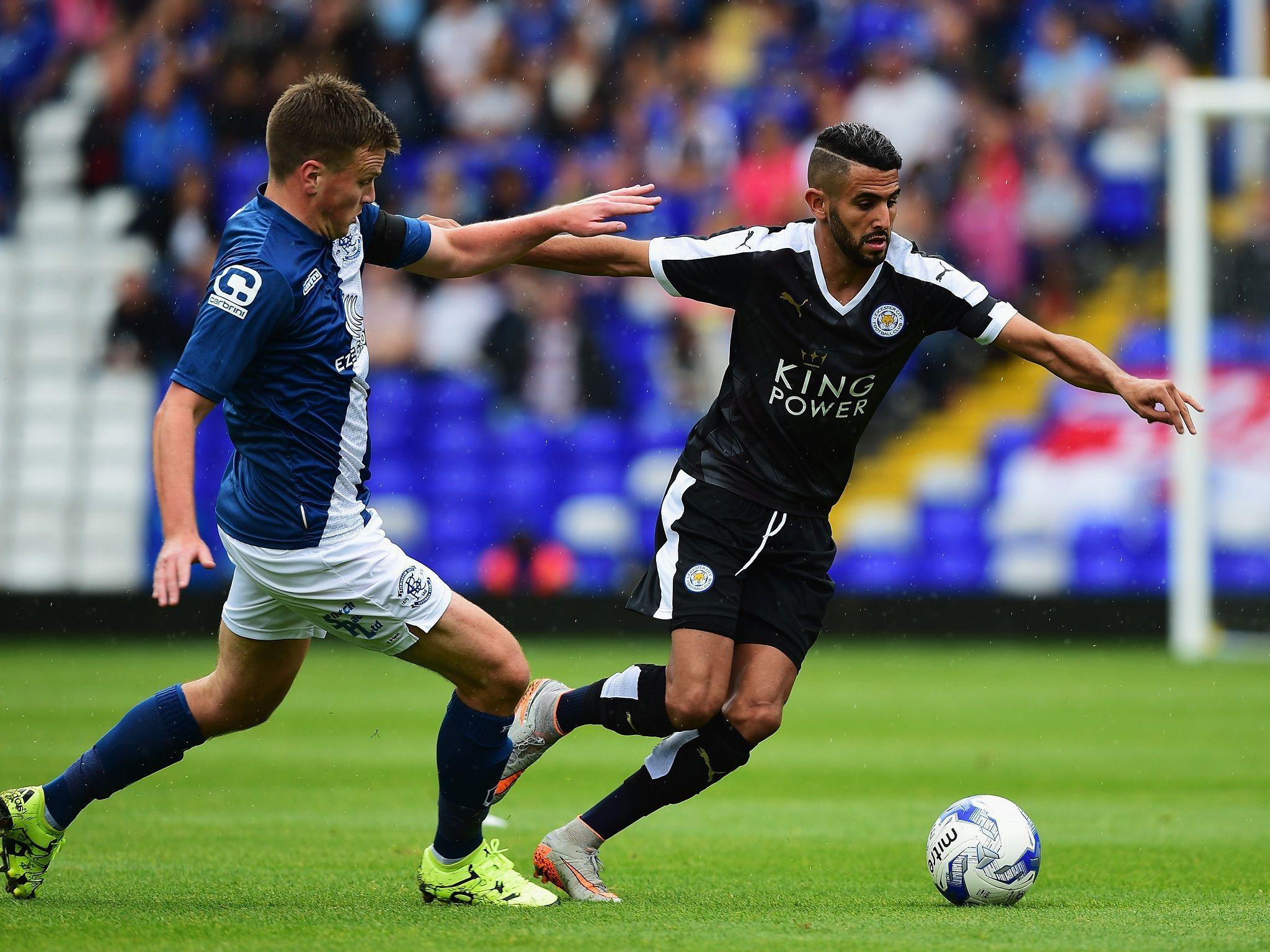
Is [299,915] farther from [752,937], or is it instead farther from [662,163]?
→ [662,163]

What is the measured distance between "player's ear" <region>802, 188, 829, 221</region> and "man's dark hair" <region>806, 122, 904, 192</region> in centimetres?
2

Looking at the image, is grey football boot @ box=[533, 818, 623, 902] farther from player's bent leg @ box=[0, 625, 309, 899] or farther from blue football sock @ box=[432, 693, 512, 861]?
player's bent leg @ box=[0, 625, 309, 899]

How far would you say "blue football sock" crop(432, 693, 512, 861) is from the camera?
5.10m

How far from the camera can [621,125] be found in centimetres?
1730

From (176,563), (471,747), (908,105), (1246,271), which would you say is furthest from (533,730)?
(908,105)

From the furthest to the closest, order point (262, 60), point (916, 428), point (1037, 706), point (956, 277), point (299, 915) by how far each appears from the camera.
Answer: point (262, 60) < point (916, 428) < point (1037, 706) < point (956, 277) < point (299, 915)

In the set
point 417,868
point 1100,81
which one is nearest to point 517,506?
point 1100,81

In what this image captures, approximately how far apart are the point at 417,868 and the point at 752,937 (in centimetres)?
170

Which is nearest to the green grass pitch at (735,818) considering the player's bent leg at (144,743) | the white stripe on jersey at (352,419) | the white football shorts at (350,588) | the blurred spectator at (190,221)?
the player's bent leg at (144,743)

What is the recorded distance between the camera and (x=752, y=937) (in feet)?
14.9

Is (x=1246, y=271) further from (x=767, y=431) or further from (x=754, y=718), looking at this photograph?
(x=754, y=718)

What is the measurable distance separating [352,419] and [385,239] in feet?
1.91

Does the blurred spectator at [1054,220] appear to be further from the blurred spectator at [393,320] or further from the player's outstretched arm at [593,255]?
the player's outstretched arm at [593,255]

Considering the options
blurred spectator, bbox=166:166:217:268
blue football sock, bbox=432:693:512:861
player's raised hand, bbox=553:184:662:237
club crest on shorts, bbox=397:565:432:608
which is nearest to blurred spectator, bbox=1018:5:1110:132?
blurred spectator, bbox=166:166:217:268
